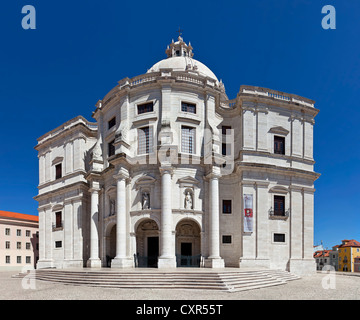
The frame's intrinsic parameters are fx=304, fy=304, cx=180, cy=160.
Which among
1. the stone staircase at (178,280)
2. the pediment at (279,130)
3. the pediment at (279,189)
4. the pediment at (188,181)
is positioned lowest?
the stone staircase at (178,280)

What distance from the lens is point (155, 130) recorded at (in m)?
29.5

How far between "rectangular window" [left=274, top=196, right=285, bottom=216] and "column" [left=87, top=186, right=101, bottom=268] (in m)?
18.7

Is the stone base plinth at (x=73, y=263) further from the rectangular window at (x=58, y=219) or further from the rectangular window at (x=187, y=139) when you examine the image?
the rectangular window at (x=187, y=139)

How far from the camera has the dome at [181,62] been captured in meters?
45.2

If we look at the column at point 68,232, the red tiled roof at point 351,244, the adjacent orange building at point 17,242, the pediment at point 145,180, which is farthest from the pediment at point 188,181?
the red tiled roof at point 351,244

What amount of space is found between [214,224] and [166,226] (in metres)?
4.48

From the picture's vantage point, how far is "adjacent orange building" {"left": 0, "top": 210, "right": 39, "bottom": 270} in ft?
171

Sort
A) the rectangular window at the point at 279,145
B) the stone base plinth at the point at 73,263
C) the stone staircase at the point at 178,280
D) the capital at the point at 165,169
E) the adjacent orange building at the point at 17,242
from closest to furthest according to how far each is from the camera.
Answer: the stone staircase at the point at 178,280 < the capital at the point at 165,169 < the rectangular window at the point at 279,145 < the stone base plinth at the point at 73,263 < the adjacent orange building at the point at 17,242

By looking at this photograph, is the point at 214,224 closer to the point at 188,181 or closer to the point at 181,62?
the point at 188,181

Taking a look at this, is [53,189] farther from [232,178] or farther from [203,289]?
[203,289]

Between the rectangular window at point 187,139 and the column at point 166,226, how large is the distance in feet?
10.8

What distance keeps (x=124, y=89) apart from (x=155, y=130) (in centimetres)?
549

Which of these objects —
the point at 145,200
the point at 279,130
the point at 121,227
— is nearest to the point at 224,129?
the point at 279,130
